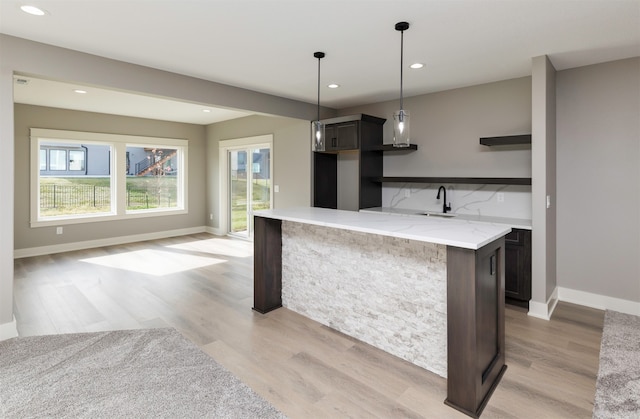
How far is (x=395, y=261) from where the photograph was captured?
8.63 feet

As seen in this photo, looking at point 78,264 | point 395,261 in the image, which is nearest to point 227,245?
point 78,264

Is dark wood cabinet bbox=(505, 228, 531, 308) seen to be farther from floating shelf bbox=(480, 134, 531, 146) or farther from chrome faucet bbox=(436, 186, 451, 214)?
chrome faucet bbox=(436, 186, 451, 214)

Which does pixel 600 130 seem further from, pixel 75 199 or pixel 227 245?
pixel 75 199

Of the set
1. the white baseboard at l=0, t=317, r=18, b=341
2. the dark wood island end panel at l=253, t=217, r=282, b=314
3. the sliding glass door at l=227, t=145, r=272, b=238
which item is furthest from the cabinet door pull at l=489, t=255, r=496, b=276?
the sliding glass door at l=227, t=145, r=272, b=238

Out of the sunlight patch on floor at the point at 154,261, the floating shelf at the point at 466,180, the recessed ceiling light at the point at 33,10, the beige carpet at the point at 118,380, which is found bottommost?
the beige carpet at the point at 118,380

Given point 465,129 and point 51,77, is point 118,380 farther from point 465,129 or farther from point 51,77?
point 465,129

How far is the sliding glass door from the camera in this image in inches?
266

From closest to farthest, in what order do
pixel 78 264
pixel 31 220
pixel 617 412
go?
pixel 617 412
pixel 78 264
pixel 31 220

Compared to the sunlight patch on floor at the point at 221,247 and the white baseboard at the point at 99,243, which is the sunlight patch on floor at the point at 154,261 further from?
the white baseboard at the point at 99,243

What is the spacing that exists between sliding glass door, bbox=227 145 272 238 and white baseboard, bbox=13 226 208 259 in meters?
1.10

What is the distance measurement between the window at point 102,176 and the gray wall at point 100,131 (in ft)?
0.38

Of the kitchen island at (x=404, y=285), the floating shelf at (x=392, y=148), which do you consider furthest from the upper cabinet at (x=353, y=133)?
the kitchen island at (x=404, y=285)

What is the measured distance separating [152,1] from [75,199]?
18.3 feet

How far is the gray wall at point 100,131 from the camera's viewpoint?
19.0 ft
